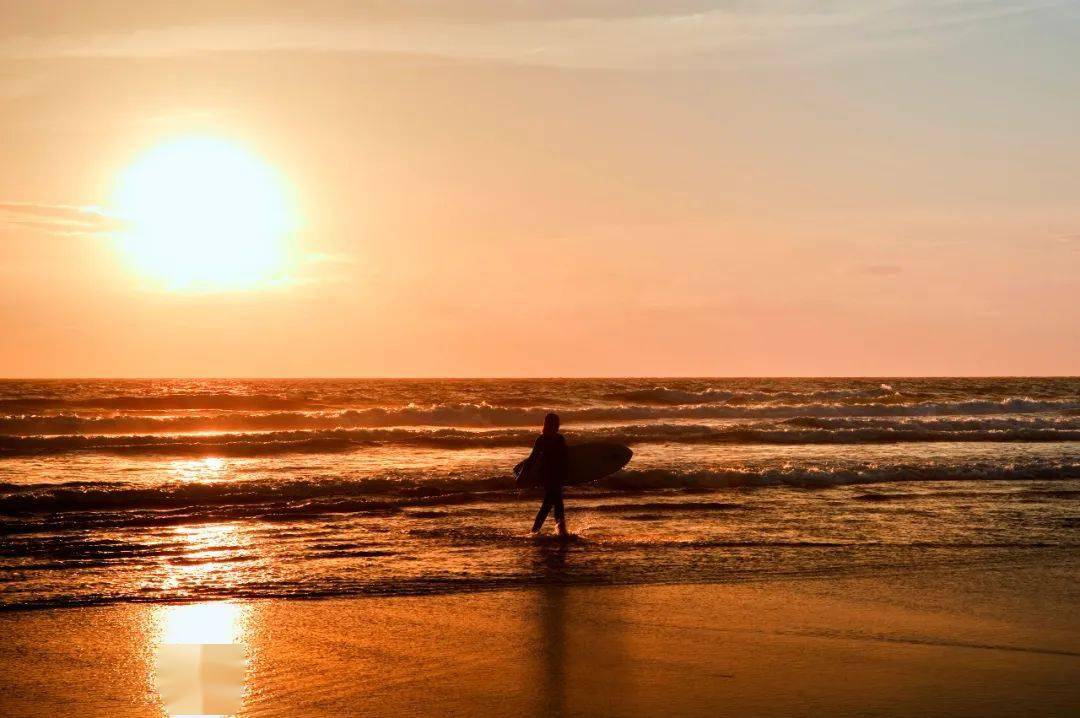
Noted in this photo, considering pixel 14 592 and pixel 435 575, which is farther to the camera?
pixel 435 575

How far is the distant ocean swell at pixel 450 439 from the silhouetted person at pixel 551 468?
15154 millimetres

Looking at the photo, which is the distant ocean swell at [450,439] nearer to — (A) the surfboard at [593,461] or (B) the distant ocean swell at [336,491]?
(B) the distant ocean swell at [336,491]

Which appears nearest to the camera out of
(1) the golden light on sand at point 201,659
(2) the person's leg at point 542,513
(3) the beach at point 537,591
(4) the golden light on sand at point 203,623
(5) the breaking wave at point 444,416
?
(1) the golden light on sand at point 201,659

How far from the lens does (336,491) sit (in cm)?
1914

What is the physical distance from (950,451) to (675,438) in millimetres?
8915

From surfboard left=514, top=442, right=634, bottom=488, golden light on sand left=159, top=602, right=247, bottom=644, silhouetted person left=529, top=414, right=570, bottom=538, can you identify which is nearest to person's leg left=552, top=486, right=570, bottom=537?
silhouetted person left=529, top=414, right=570, bottom=538

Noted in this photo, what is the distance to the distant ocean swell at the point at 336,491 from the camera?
1619 centimetres

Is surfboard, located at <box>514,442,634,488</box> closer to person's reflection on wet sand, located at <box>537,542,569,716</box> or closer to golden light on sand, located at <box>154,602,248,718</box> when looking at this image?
person's reflection on wet sand, located at <box>537,542,569,716</box>

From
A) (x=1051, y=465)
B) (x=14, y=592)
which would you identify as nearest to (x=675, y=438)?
(x=1051, y=465)

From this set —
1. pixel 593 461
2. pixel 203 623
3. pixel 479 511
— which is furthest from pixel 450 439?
pixel 203 623

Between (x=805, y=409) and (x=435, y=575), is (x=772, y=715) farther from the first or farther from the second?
(x=805, y=409)

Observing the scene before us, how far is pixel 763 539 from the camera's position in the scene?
13.2 m

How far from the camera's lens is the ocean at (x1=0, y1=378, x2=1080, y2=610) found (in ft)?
36.2

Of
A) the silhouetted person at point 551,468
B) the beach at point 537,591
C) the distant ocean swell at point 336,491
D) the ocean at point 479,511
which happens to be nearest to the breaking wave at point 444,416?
the ocean at point 479,511
